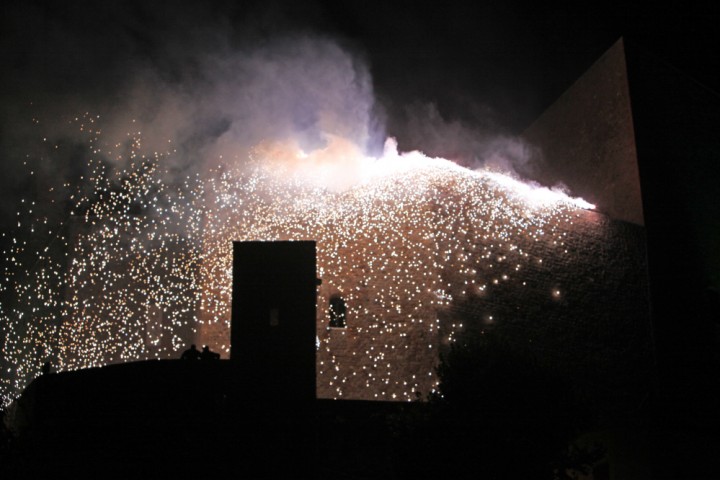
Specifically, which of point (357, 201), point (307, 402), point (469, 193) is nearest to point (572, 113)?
point (469, 193)

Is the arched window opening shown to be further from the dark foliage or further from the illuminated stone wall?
the dark foliage

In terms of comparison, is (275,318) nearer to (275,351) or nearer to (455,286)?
(275,351)

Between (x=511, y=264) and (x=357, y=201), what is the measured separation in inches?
149

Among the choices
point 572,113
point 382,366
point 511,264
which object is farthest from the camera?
point 572,113

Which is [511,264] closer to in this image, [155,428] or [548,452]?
[548,452]

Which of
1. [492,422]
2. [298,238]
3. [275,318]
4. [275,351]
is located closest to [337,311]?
[298,238]

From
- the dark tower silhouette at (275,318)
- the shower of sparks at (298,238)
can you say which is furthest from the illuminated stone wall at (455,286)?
the dark tower silhouette at (275,318)

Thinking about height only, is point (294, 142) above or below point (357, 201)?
above

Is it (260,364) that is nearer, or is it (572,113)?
(260,364)

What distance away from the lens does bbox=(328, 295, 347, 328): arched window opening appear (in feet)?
47.2

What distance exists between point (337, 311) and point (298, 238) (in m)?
1.99

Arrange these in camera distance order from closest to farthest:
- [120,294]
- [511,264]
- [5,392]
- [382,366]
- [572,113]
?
1. [382,366]
2. [511,264]
3. [120,294]
4. [5,392]
5. [572,113]

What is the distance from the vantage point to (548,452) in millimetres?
10352

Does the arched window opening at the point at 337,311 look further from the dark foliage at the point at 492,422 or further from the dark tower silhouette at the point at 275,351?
the dark tower silhouette at the point at 275,351
